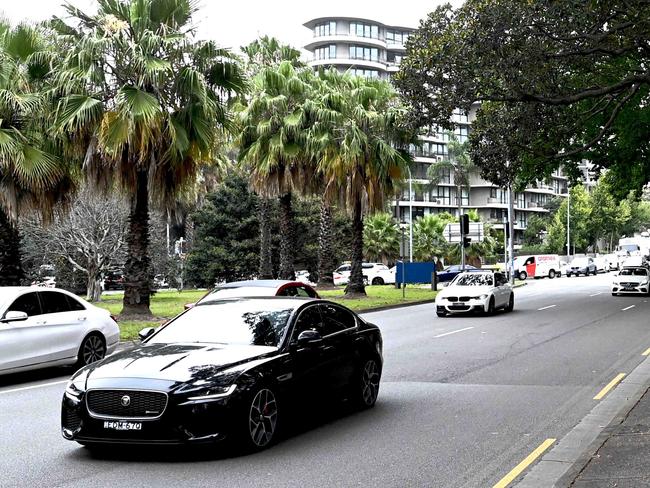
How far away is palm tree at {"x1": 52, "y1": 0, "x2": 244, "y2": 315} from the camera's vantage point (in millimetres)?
20750

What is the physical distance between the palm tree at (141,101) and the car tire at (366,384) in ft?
41.0

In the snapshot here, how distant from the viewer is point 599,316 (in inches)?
973

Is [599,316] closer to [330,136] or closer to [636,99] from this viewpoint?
[636,99]

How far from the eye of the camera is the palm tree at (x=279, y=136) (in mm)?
32938

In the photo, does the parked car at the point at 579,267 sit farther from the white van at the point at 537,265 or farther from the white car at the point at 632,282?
the white car at the point at 632,282

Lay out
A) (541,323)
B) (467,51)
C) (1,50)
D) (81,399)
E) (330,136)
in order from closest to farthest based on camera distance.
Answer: (81,399), (467,51), (1,50), (541,323), (330,136)

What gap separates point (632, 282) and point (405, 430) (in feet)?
101

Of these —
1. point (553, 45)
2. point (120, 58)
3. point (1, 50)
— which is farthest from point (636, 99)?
point (1, 50)

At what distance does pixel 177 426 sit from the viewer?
6.96m

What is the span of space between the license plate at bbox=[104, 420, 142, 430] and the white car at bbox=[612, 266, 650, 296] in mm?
33396

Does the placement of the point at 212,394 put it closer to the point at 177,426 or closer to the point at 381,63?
the point at 177,426

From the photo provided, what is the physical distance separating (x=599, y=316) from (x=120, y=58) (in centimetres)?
1622

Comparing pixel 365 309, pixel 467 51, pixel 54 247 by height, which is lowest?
pixel 365 309

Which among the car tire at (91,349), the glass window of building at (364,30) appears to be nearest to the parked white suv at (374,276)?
the car tire at (91,349)
